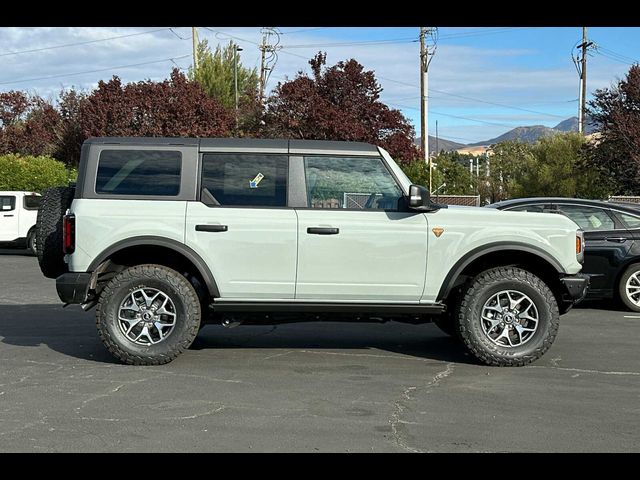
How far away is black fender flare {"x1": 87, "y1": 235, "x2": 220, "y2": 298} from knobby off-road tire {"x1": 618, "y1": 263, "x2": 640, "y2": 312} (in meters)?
6.32

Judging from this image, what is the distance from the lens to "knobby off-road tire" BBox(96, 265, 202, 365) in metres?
7.41

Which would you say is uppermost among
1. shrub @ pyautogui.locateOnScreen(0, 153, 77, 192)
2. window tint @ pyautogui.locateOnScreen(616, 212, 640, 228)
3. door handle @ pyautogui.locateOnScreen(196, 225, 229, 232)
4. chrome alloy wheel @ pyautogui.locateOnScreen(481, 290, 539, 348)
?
shrub @ pyautogui.locateOnScreen(0, 153, 77, 192)

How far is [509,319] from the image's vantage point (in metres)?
7.57

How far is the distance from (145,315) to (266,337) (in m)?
2.02

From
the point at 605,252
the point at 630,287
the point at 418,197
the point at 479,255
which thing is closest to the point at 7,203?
the point at 605,252

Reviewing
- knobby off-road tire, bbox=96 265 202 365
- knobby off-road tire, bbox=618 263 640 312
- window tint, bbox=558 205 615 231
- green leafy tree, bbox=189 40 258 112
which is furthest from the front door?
green leafy tree, bbox=189 40 258 112

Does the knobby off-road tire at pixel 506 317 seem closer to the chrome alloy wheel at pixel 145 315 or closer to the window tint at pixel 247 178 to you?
the window tint at pixel 247 178

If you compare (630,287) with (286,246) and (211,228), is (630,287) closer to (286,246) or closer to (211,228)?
(286,246)

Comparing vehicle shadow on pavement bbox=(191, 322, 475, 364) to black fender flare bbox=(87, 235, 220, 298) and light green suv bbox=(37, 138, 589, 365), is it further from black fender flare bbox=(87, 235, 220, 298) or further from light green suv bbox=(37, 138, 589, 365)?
black fender flare bbox=(87, 235, 220, 298)

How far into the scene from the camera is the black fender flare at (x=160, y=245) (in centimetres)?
739

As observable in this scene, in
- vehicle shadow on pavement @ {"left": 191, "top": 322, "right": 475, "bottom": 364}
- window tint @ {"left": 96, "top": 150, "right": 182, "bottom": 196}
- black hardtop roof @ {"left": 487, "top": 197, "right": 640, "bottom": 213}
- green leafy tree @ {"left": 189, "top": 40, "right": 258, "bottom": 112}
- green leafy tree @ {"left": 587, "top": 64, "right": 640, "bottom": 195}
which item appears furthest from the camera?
green leafy tree @ {"left": 189, "top": 40, "right": 258, "bottom": 112}
